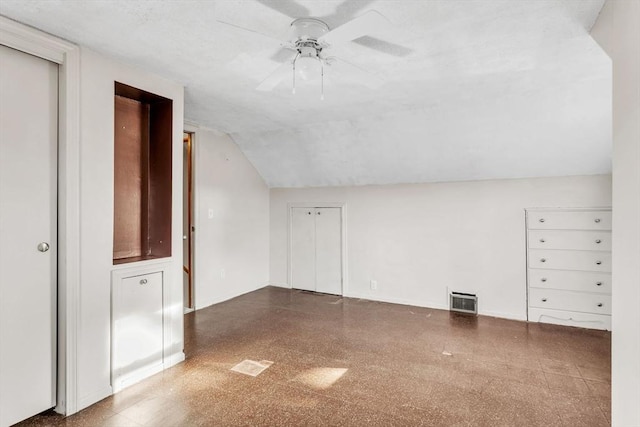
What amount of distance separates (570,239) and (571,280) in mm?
450

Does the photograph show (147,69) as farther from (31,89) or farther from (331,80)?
(331,80)

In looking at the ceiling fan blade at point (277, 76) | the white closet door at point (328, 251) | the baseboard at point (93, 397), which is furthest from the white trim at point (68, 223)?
the white closet door at point (328, 251)

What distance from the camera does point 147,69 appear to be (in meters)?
2.56

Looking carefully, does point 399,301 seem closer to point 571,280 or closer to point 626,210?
point 571,280

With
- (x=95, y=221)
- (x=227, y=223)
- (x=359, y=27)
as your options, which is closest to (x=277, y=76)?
(x=359, y=27)

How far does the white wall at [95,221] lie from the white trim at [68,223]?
1.3 inches

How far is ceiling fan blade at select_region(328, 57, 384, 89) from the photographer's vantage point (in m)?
2.18

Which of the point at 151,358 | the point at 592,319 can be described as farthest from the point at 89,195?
the point at 592,319

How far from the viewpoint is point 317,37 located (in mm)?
1922

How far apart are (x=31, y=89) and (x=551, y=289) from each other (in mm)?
4964

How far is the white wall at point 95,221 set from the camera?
87.7 inches

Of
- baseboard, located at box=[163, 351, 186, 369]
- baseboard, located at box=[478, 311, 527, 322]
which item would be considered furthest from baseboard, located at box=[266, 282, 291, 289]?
baseboard, located at box=[478, 311, 527, 322]

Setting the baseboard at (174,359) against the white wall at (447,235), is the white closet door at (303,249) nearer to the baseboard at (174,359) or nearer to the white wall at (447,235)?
the white wall at (447,235)

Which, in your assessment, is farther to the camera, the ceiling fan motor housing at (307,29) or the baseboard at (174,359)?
the baseboard at (174,359)
